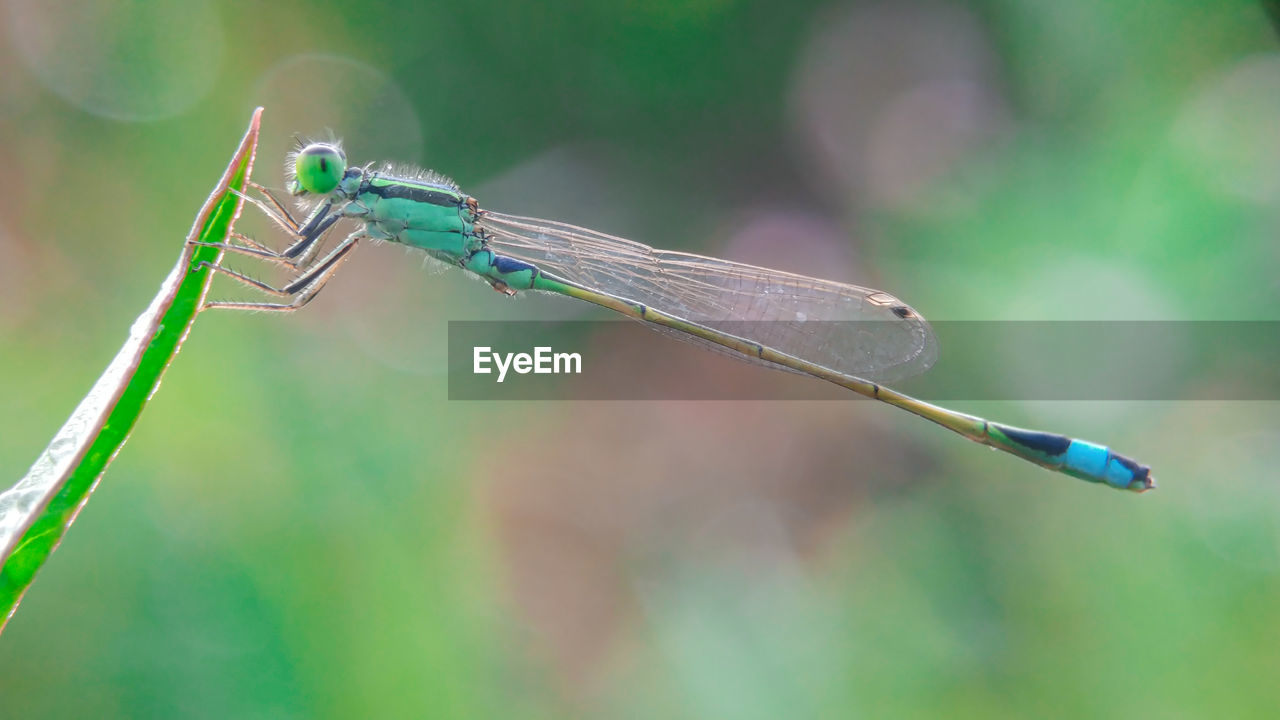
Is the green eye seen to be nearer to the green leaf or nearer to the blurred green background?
the blurred green background

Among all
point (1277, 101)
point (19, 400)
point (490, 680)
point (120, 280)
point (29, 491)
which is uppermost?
point (1277, 101)

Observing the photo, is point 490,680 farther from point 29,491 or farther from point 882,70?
point 882,70

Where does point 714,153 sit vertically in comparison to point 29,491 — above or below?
above

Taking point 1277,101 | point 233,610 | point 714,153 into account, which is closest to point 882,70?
point 714,153

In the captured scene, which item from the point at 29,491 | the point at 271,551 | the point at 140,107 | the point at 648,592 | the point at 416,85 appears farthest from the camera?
the point at 416,85

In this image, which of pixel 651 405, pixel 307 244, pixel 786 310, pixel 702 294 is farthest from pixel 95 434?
pixel 651 405

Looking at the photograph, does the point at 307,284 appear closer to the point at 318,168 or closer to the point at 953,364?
the point at 318,168

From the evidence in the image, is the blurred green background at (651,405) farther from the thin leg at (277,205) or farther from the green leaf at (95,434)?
the green leaf at (95,434)
